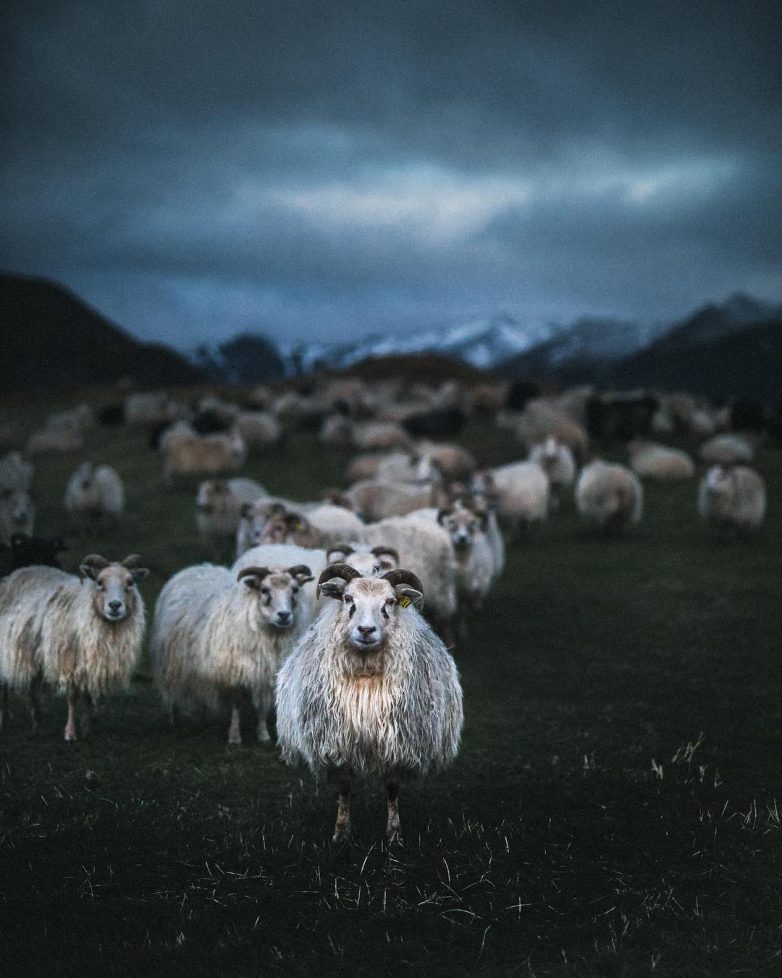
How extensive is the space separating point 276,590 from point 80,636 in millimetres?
1911

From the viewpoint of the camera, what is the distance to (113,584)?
307 inches

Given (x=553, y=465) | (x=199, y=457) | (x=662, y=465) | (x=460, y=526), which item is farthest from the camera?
(x=199, y=457)

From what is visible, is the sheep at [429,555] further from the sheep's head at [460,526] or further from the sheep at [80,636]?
the sheep at [80,636]

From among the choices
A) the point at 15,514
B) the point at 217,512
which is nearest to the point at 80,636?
the point at 15,514

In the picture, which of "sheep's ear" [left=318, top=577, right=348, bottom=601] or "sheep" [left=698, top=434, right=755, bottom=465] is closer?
"sheep's ear" [left=318, top=577, right=348, bottom=601]

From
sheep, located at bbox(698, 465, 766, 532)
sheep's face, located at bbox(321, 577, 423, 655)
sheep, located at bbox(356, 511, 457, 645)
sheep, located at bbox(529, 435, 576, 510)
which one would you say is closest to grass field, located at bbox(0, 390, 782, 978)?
sheep, located at bbox(356, 511, 457, 645)

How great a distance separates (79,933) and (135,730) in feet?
12.0

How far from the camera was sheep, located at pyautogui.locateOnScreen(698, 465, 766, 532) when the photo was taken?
57.4ft

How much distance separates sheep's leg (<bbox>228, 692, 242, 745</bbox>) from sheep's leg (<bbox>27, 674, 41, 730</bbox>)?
1.88 meters

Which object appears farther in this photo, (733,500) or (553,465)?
(553,465)

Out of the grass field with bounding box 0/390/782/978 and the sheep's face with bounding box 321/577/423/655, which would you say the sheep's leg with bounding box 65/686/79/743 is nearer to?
the grass field with bounding box 0/390/782/978

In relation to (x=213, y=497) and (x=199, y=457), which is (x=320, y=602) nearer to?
(x=213, y=497)

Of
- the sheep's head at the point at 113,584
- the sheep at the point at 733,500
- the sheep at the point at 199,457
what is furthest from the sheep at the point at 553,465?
the sheep's head at the point at 113,584

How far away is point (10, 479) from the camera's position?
2119 centimetres
